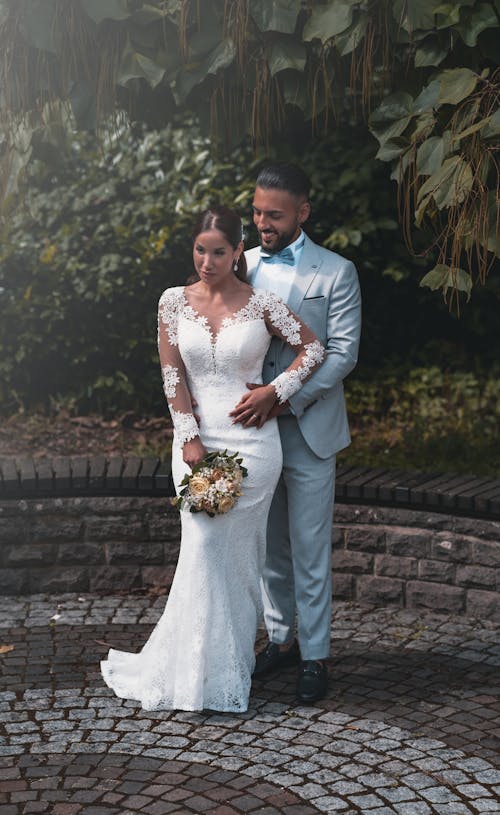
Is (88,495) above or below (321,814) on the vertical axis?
above

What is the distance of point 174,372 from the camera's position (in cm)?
491

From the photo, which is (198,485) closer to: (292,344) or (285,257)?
(292,344)

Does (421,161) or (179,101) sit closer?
(421,161)

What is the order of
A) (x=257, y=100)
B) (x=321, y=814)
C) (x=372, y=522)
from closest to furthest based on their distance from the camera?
(x=321, y=814)
(x=257, y=100)
(x=372, y=522)

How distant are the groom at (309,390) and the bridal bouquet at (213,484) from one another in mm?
301

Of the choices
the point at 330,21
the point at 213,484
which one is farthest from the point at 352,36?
the point at 213,484

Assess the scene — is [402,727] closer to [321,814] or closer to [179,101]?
[321,814]

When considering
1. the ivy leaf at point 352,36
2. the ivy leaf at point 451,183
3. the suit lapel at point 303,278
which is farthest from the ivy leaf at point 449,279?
the ivy leaf at point 352,36

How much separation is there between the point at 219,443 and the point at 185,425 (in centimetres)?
16

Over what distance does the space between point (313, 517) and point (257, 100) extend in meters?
1.86

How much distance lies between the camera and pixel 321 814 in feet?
13.1

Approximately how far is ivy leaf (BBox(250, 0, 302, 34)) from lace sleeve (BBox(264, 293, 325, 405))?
109 cm

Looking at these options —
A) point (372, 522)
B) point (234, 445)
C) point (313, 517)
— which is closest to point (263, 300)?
point (234, 445)

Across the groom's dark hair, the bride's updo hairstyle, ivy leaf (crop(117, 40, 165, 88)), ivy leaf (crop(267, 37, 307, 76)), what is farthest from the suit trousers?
ivy leaf (crop(117, 40, 165, 88))
